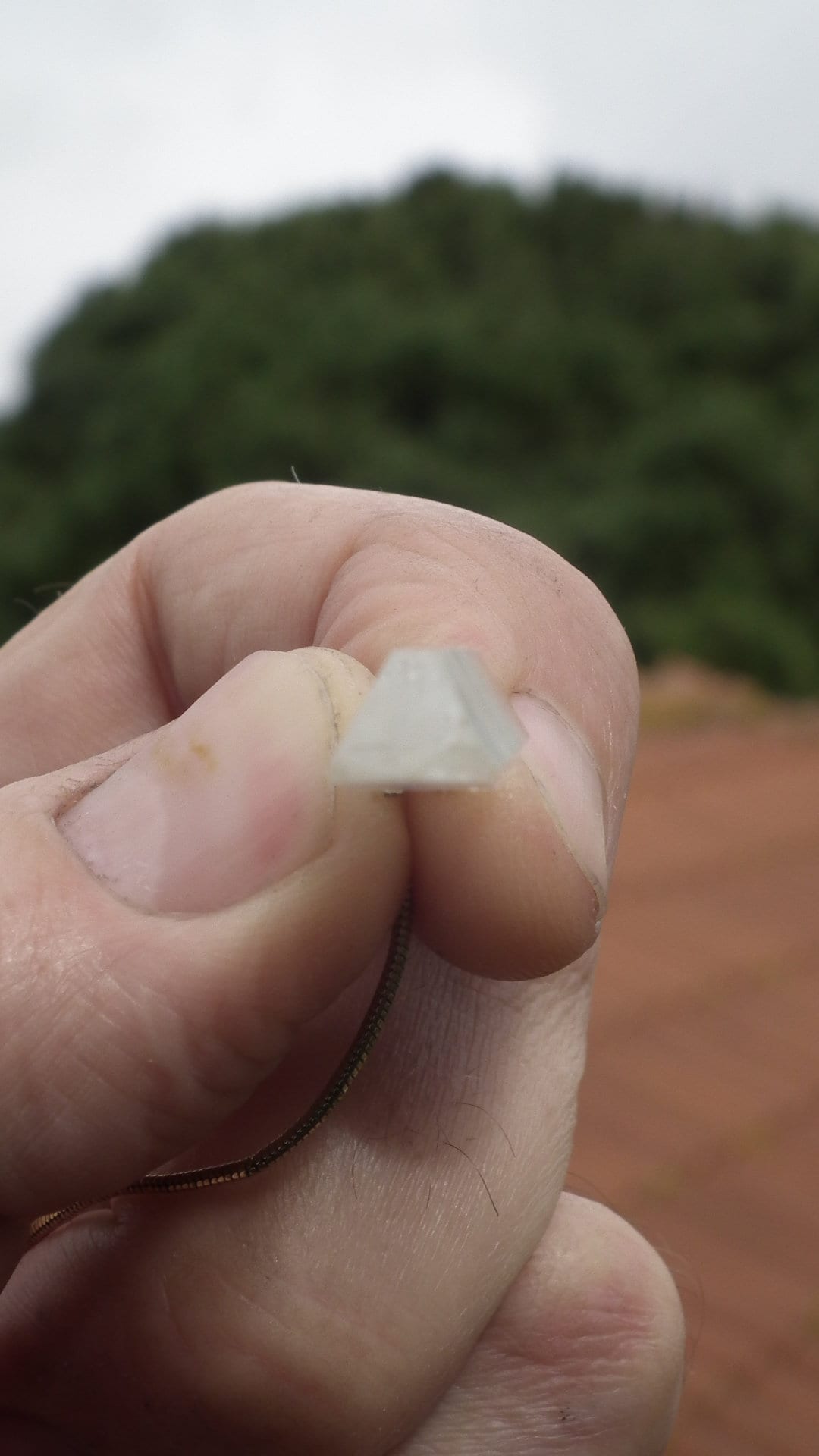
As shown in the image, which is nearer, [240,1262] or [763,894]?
[240,1262]

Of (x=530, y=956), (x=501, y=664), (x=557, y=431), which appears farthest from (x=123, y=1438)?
(x=557, y=431)

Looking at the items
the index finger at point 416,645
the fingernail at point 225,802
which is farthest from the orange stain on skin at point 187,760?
the index finger at point 416,645

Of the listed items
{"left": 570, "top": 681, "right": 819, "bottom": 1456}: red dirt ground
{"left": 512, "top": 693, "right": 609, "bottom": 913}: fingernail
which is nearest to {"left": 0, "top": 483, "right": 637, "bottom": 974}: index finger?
{"left": 512, "top": 693, "right": 609, "bottom": 913}: fingernail

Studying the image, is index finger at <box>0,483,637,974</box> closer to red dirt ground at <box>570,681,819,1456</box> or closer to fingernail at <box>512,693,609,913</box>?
fingernail at <box>512,693,609,913</box>

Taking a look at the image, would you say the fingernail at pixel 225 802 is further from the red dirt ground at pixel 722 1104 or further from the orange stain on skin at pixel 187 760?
the red dirt ground at pixel 722 1104

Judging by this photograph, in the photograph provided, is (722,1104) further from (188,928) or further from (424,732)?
(424,732)

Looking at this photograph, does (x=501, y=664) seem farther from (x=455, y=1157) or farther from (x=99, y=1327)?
(x=99, y=1327)
